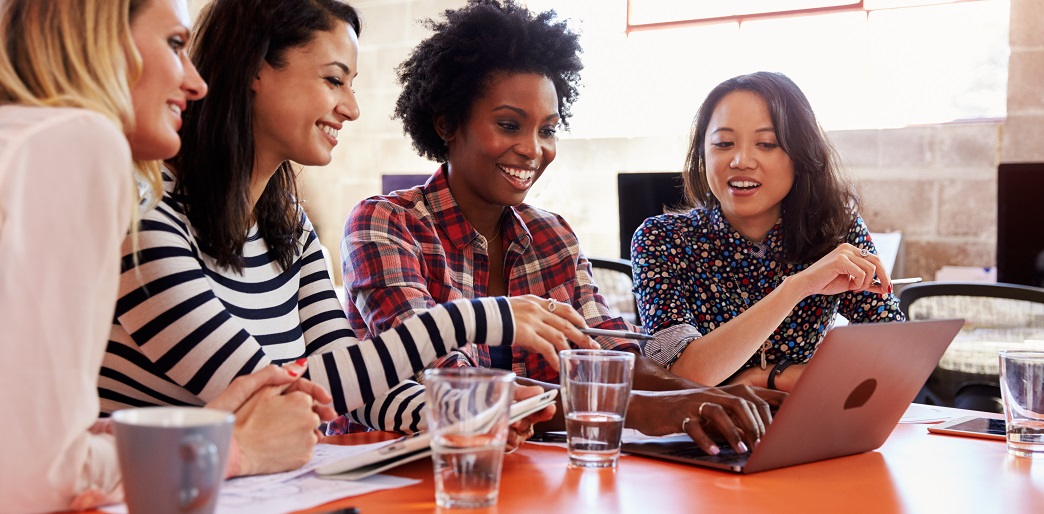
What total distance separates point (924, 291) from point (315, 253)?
60.2 inches

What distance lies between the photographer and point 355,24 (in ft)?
4.86

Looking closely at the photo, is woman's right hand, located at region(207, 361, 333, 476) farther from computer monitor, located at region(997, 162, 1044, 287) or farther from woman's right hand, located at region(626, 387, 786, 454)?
computer monitor, located at region(997, 162, 1044, 287)

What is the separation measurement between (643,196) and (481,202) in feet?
4.57

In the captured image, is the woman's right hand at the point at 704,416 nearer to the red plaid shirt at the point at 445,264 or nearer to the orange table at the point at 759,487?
the orange table at the point at 759,487

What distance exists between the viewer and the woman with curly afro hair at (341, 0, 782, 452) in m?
1.49

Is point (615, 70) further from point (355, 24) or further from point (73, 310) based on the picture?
point (73, 310)

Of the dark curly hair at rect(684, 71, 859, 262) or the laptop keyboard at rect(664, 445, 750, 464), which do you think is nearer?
the laptop keyboard at rect(664, 445, 750, 464)

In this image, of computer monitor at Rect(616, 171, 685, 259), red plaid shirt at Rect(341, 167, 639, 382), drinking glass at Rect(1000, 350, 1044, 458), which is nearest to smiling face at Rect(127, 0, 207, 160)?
red plaid shirt at Rect(341, 167, 639, 382)

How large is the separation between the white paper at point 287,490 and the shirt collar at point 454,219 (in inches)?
28.9

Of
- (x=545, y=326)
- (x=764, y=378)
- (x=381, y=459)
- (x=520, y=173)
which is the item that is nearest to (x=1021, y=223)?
(x=764, y=378)

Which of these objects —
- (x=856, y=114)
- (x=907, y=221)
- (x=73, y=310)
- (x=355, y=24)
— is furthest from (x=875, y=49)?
(x=73, y=310)

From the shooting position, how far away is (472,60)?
1717 mm

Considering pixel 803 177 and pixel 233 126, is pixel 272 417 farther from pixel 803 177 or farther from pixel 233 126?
pixel 803 177

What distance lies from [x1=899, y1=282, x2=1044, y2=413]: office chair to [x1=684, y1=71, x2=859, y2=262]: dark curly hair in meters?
0.52
